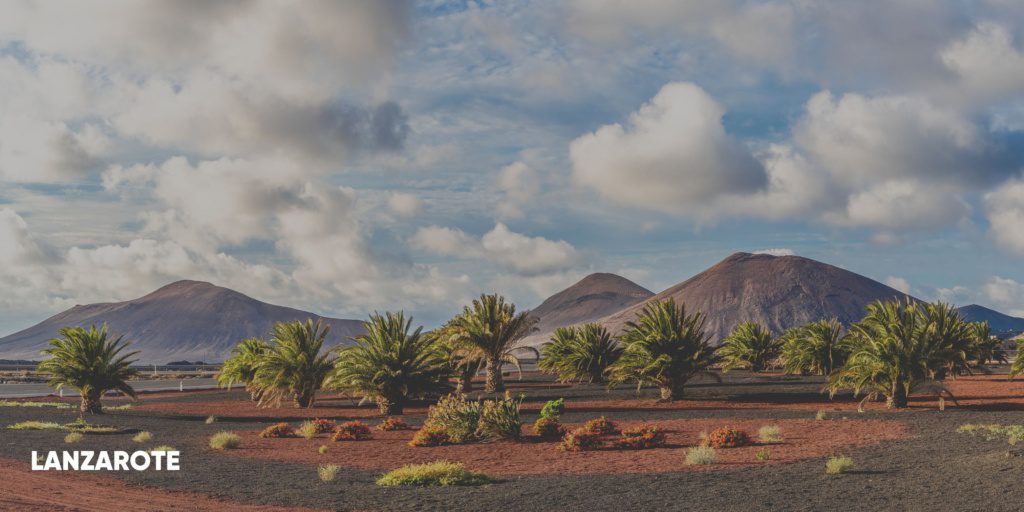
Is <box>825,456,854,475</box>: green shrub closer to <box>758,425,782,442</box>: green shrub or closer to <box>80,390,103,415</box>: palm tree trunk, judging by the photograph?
<box>758,425,782,442</box>: green shrub

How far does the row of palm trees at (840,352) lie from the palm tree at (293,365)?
12024mm

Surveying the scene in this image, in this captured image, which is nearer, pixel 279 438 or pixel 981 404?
pixel 279 438

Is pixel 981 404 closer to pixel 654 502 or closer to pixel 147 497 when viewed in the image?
pixel 654 502

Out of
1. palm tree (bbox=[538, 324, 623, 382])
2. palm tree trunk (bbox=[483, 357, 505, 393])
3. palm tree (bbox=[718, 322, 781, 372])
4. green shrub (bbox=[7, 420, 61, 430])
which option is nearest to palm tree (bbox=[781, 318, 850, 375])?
palm tree (bbox=[718, 322, 781, 372])

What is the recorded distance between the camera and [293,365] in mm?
30969

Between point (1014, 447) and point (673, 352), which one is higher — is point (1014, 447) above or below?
below

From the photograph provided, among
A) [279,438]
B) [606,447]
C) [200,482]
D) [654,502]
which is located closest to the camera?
[654,502]

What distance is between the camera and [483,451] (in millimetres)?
18141

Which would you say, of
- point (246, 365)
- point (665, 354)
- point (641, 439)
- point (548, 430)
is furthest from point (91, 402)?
point (641, 439)

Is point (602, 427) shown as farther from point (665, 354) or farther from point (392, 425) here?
point (665, 354)

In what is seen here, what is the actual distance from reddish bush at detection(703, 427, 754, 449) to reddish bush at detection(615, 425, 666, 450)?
122cm

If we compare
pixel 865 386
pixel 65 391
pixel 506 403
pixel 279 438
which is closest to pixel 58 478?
pixel 279 438

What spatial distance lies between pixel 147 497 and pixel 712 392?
83.0 feet

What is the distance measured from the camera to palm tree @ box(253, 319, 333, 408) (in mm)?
30766
